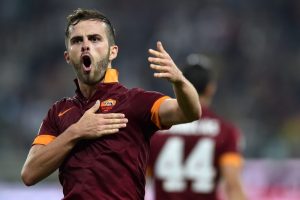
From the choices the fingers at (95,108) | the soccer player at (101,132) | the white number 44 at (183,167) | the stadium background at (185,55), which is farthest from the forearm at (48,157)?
the stadium background at (185,55)

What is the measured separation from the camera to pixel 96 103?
3.97m

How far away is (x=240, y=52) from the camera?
50.2 ft

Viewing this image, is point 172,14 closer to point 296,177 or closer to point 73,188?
point 296,177

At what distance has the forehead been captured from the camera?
4.07 m

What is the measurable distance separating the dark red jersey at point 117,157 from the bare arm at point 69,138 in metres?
0.05

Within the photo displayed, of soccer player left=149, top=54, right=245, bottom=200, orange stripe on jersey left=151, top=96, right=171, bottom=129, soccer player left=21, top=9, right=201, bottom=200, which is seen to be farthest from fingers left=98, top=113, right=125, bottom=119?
soccer player left=149, top=54, right=245, bottom=200

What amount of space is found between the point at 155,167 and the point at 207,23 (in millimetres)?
9945

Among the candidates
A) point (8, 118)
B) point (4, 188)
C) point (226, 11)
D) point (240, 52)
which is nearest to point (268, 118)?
Answer: point (240, 52)

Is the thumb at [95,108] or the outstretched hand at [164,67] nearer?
the outstretched hand at [164,67]

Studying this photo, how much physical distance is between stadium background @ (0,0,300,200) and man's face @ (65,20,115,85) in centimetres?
818

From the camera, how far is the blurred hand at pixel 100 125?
3840 millimetres

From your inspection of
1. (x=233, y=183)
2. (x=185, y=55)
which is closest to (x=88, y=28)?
(x=233, y=183)

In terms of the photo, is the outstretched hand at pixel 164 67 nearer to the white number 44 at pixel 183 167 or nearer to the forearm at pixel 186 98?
the forearm at pixel 186 98

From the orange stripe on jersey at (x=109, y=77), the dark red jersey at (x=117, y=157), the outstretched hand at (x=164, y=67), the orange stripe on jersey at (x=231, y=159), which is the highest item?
the outstretched hand at (x=164, y=67)
